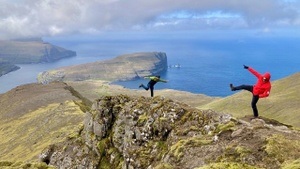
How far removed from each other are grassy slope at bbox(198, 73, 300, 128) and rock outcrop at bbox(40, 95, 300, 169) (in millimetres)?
89310

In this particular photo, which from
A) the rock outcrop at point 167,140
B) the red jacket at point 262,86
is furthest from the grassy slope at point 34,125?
the red jacket at point 262,86

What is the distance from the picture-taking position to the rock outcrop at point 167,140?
834 inches

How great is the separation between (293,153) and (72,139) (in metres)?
26.2

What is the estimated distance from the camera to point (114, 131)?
35750 mm

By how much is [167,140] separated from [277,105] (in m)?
135

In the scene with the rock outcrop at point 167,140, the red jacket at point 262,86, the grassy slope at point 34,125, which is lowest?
the grassy slope at point 34,125

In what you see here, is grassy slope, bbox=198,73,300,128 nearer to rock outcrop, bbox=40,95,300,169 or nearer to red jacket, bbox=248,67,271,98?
rock outcrop, bbox=40,95,300,169

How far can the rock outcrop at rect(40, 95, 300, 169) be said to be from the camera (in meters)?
21.2

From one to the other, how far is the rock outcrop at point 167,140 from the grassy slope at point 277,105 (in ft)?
293

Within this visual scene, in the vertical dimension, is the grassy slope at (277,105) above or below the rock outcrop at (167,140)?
below

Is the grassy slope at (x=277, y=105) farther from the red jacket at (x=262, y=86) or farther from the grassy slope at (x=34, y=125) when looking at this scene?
the red jacket at (x=262, y=86)

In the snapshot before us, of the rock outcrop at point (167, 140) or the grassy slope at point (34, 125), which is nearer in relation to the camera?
the rock outcrop at point (167, 140)

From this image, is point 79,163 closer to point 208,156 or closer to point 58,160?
point 58,160

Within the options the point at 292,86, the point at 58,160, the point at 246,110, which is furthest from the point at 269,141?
the point at 292,86
